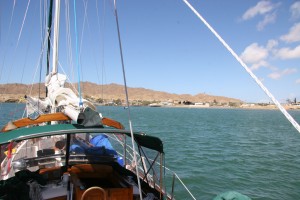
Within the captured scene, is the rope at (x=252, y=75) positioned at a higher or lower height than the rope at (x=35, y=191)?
higher

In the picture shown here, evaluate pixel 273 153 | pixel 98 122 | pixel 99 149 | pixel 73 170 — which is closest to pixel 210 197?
pixel 99 149

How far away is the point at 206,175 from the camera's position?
15.7 metres

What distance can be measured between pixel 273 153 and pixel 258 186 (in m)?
10.7

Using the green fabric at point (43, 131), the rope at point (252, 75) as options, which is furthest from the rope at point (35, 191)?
the rope at point (252, 75)

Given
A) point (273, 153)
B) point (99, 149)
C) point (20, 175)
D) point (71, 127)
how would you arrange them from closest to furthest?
point (71, 127), point (20, 175), point (99, 149), point (273, 153)

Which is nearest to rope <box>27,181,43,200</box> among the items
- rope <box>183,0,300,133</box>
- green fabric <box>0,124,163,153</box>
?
green fabric <box>0,124,163,153</box>

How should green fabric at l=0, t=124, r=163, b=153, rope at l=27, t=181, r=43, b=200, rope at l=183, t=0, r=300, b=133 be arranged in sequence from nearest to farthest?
rope at l=183, t=0, r=300, b=133 < green fabric at l=0, t=124, r=163, b=153 < rope at l=27, t=181, r=43, b=200

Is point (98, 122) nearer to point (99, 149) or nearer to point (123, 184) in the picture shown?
point (123, 184)

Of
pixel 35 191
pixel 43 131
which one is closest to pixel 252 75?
pixel 43 131

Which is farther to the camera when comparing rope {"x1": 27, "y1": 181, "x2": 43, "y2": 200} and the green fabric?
rope {"x1": 27, "y1": 181, "x2": 43, "y2": 200}

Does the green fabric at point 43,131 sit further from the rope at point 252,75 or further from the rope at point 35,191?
the rope at point 252,75

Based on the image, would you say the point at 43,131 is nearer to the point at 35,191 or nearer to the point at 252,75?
the point at 35,191

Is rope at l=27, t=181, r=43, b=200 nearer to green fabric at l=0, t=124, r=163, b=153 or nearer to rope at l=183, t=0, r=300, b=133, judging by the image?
green fabric at l=0, t=124, r=163, b=153

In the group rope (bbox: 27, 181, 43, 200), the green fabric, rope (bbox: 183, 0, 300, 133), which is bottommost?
rope (bbox: 27, 181, 43, 200)
